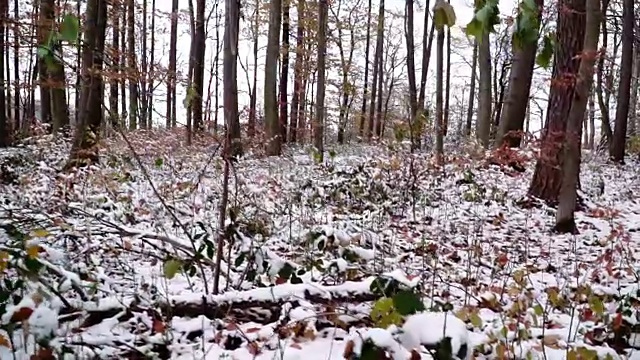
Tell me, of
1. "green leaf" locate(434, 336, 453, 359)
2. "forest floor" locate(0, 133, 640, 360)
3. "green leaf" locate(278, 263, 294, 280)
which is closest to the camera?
"green leaf" locate(434, 336, 453, 359)

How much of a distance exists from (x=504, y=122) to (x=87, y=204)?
7465mm

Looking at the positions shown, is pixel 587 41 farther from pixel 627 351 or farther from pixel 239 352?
pixel 239 352

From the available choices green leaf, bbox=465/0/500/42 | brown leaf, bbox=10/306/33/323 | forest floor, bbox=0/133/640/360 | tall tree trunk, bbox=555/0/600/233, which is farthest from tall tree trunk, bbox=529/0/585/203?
brown leaf, bbox=10/306/33/323

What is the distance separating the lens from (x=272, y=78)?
476 inches

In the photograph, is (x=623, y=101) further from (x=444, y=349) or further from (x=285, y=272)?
(x=444, y=349)

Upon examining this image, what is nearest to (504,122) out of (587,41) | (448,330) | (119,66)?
(587,41)

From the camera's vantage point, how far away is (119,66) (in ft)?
28.4

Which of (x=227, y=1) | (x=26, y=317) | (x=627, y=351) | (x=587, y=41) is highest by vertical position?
(x=587, y=41)

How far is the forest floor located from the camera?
2.20m

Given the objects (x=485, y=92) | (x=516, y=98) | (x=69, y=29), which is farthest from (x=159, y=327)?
(x=485, y=92)

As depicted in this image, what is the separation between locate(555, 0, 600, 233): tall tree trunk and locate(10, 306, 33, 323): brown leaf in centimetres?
493

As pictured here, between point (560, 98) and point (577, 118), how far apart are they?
1.58m

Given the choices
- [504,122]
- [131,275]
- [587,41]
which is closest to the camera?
[131,275]

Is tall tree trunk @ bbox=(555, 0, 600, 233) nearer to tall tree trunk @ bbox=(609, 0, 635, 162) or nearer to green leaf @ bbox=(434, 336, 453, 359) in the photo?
green leaf @ bbox=(434, 336, 453, 359)
